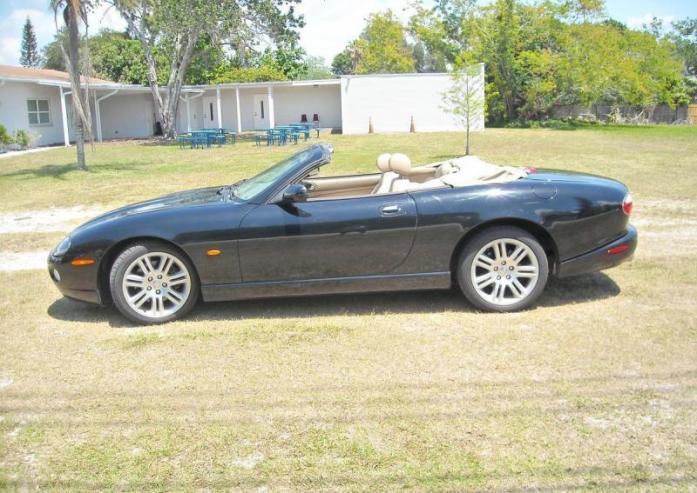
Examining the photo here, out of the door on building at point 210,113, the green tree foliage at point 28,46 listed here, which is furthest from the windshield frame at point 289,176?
the green tree foliage at point 28,46

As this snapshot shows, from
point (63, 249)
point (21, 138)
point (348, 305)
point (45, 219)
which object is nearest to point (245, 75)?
point (21, 138)

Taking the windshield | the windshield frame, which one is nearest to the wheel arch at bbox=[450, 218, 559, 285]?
the windshield frame

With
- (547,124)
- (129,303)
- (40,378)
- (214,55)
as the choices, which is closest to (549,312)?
(129,303)

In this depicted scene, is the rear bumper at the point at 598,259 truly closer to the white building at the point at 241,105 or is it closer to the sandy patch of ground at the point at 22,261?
the sandy patch of ground at the point at 22,261

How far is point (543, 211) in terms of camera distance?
5.12 meters

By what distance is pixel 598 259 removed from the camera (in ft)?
17.2

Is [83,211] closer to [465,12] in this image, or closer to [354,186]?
[354,186]

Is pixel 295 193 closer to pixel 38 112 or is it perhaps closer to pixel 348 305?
pixel 348 305

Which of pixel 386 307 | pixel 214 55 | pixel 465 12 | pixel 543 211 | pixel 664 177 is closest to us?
pixel 543 211

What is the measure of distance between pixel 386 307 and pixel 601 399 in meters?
2.13

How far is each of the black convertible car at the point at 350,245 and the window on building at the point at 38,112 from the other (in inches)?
1096

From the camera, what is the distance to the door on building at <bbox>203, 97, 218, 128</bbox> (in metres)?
42.7

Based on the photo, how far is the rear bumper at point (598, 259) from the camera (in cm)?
522

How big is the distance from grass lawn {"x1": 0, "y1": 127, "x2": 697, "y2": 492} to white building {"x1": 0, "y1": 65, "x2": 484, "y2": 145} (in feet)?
72.2
